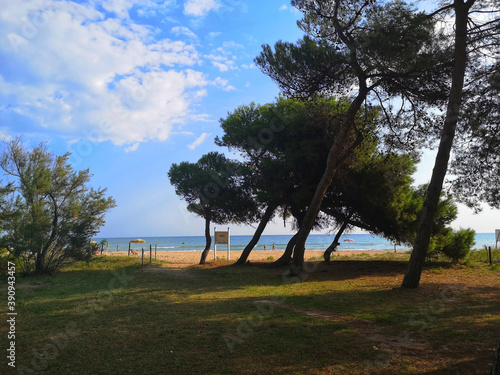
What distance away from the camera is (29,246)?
12883mm

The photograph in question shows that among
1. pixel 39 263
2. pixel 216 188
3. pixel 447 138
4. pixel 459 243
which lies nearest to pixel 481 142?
pixel 447 138

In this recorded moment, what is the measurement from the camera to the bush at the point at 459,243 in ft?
50.2

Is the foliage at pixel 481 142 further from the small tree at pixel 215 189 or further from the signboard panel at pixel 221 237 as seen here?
the signboard panel at pixel 221 237

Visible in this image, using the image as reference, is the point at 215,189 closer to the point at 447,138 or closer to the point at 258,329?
the point at 447,138

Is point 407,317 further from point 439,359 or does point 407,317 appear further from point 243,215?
point 243,215

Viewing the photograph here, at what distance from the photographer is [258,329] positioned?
531 cm

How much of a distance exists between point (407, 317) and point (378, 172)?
→ 8.63 m

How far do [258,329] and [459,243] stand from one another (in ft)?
44.6

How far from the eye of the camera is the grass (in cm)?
393

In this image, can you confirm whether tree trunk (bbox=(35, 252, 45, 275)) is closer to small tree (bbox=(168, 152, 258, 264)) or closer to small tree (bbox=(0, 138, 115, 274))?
small tree (bbox=(0, 138, 115, 274))

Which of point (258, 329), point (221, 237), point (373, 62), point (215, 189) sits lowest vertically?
point (258, 329)

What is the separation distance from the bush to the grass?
17.8 ft

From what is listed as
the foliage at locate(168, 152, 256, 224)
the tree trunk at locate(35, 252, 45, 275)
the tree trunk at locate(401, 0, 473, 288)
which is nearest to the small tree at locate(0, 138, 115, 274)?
the tree trunk at locate(35, 252, 45, 275)

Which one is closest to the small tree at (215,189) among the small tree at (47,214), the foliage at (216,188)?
the foliage at (216,188)
